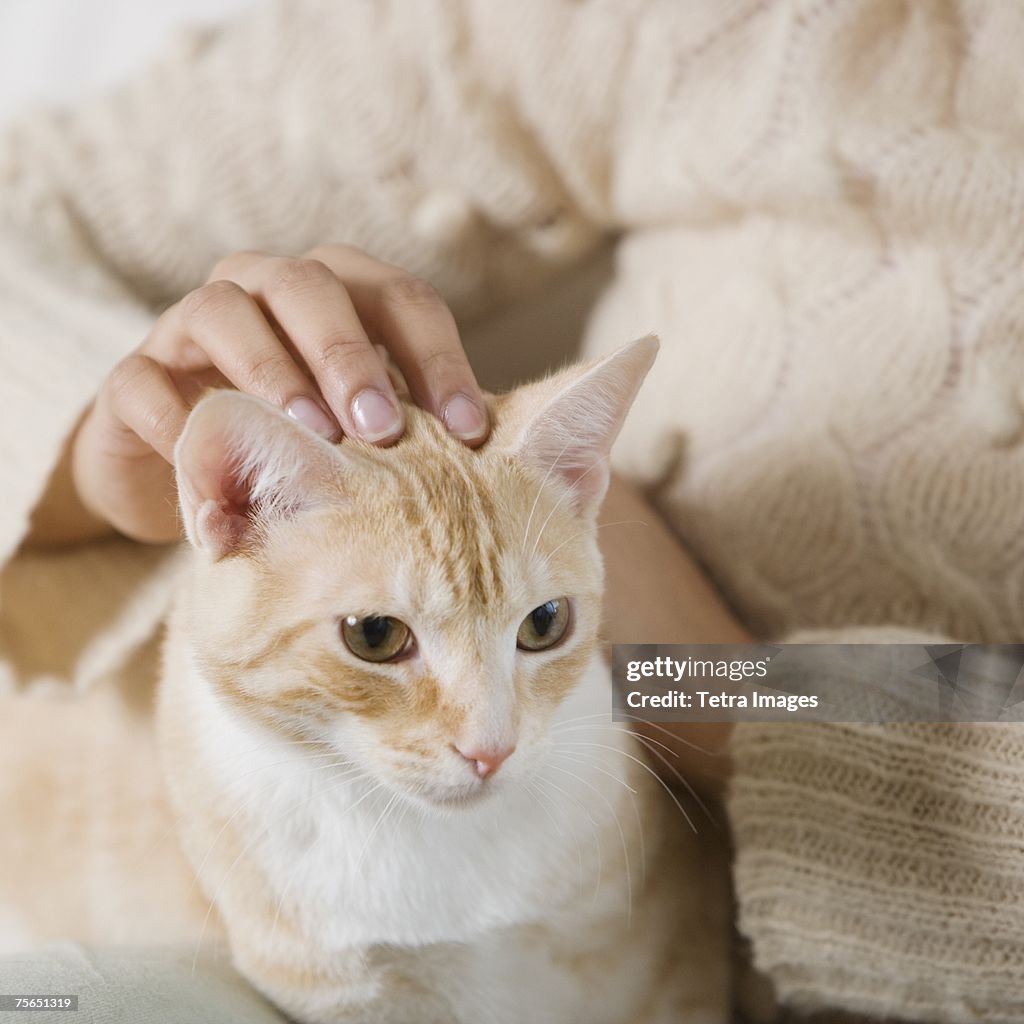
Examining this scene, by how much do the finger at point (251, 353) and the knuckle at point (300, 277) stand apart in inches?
0.7

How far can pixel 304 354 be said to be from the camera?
47 centimetres

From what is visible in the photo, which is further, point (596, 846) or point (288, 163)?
point (288, 163)

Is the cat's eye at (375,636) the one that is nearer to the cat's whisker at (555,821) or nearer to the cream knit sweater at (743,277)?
the cat's whisker at (555,821)

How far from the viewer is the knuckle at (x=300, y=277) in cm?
49

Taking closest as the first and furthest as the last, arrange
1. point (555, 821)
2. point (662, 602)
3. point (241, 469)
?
point (241, 469)
point (555, 821)
point (662, 602)

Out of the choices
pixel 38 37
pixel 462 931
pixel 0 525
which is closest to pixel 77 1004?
pixel 462 931

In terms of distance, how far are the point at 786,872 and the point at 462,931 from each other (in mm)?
204

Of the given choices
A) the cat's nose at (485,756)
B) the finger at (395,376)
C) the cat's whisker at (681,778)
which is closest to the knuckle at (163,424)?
the finger at (395,376)

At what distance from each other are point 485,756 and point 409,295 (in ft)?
0.85

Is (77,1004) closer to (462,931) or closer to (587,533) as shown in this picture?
(462,931)

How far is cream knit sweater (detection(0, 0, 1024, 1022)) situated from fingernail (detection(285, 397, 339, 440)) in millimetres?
250

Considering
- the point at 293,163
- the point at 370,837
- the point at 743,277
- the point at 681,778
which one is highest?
the point at 293,163

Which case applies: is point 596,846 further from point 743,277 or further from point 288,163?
point 288,163

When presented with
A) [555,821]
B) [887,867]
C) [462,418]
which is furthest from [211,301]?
[887,867]
